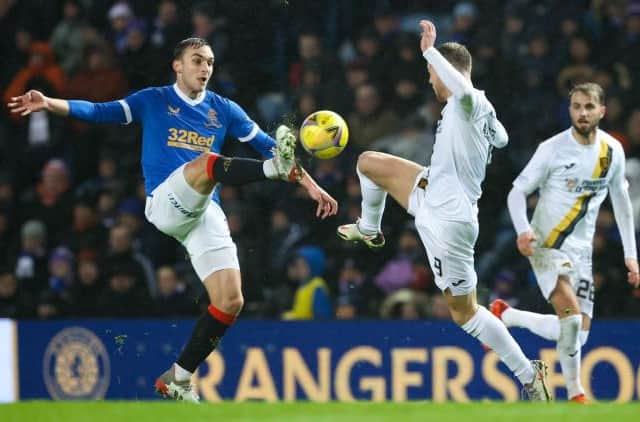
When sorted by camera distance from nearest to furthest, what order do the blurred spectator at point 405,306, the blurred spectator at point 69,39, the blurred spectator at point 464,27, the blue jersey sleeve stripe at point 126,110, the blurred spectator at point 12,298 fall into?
the blue jersey sleeve stripe at point 126,110
the blurred spectator at point 405,306
the blurred spectator at point 464,27
the blurred spectator at point 12,298
the blurred spectator at point 69,39

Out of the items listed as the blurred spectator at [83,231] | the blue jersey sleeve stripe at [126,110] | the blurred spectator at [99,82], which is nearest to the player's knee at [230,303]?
the blue jersey sleeve stripe at [126,110]

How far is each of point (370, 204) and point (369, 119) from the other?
3.76m

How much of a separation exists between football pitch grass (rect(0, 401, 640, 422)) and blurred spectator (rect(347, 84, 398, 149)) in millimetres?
5044

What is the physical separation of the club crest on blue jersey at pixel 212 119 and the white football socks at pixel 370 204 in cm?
99

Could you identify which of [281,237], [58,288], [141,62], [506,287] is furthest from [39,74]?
[506,287]

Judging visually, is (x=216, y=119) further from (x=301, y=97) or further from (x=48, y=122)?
(x=48, y=122)

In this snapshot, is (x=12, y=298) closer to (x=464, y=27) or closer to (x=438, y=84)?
(x=464, y=27)

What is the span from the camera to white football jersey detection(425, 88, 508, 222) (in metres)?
8.15

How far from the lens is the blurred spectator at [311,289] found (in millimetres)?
11766

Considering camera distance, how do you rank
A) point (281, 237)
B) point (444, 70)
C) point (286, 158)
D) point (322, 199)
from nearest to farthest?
point (444, 70) < point (286, 158) < point (322, 199) < point (281, 237)

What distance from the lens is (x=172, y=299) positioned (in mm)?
12109

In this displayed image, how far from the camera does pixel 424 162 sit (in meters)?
12.1

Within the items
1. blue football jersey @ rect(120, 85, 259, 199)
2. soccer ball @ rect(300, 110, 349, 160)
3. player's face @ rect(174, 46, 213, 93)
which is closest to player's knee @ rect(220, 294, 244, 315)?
blue football jersey @ rect(120, 85, 259, 199)

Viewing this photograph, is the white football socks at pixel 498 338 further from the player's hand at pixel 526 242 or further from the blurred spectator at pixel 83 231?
the blurred spectator at pixel 83 231
